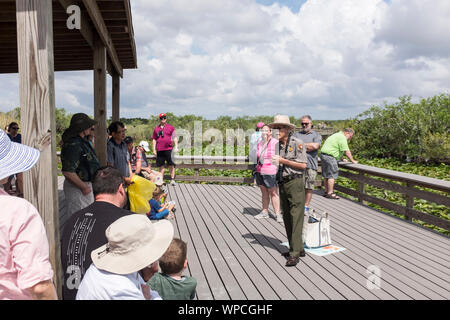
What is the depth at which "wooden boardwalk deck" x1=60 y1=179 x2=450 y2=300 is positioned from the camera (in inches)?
120

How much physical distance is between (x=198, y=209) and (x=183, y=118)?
1579 centimetres

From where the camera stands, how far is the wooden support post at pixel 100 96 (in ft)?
14.5

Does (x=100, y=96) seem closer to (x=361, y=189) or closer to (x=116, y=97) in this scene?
(x=116, y=97)

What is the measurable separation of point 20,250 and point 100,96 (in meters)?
3.70

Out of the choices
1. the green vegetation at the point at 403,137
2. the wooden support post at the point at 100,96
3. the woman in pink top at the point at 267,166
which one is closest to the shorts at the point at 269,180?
the woman in pink top at the point at 267,166

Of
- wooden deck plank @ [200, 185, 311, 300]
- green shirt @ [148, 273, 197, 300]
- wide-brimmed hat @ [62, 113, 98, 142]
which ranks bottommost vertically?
wooden deck plank @ [200, 185, 311, 300]

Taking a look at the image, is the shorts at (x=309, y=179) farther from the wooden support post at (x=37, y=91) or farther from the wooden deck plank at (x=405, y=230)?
the wooden support post at (x=37, y=91)

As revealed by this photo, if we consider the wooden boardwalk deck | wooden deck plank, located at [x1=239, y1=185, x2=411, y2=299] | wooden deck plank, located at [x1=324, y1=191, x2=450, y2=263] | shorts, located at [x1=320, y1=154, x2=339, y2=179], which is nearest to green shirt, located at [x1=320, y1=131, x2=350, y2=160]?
shorts, located at [x1=320, y1=154, x2=339, y2=179]

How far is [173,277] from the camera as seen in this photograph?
2.26m

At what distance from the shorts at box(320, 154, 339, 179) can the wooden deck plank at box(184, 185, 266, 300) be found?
249cm

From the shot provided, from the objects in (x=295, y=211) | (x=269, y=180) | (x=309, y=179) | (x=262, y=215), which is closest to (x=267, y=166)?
(x=269, y=180)

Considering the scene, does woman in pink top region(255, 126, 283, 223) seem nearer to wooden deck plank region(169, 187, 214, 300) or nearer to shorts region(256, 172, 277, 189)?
shorts region(256, 172, 277, 189)
